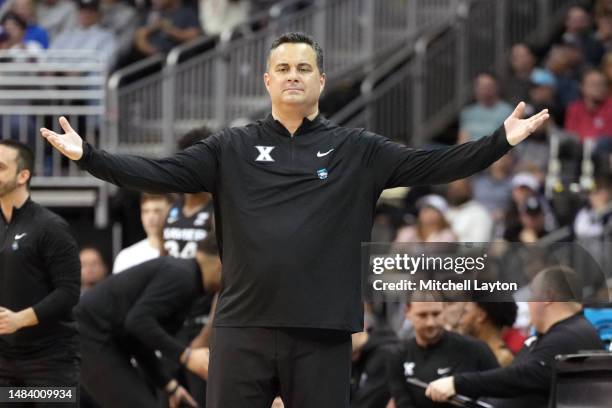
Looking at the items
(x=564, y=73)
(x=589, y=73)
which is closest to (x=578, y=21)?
(x=564, y=73)

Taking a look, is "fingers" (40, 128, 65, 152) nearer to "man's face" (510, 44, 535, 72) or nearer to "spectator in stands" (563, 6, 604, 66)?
"man's face" (510, 44, 535, 72)

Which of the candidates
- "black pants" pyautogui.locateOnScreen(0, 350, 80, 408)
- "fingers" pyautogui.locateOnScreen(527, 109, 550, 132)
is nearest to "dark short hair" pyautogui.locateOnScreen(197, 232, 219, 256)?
"black pants" pyautogui.locateOnScreen(0, 350, 80, 408)

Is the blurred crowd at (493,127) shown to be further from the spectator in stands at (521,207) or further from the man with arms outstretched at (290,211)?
the man with arms outstretched at (290,211)

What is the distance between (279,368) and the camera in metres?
6.38

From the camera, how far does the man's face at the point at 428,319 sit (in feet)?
29.9

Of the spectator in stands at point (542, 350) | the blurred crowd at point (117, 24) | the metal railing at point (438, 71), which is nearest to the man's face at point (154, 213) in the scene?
the spectator in stands at point (542, 350)

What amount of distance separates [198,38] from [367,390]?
7.43 m

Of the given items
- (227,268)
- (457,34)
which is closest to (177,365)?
(227,268)

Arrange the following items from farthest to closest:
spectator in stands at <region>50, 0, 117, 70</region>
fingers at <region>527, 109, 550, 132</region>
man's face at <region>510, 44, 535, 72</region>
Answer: man's face at <region>510, 44, 535, 72</region>, spectator in stands at <region>50, 0, 117, 70</region>, fingers at <region>527, 109, 550, 132</region>

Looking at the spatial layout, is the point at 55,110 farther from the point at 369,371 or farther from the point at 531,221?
the point at 369,371

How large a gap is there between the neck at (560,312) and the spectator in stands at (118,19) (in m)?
9.91

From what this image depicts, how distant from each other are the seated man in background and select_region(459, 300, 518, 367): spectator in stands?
186 centimetres

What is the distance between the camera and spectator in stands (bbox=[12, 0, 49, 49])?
54.0 feet

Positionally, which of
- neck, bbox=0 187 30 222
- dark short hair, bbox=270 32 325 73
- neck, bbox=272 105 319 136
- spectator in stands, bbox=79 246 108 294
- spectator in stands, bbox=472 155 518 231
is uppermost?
spectator in stands, bbox=472 155 518 231
